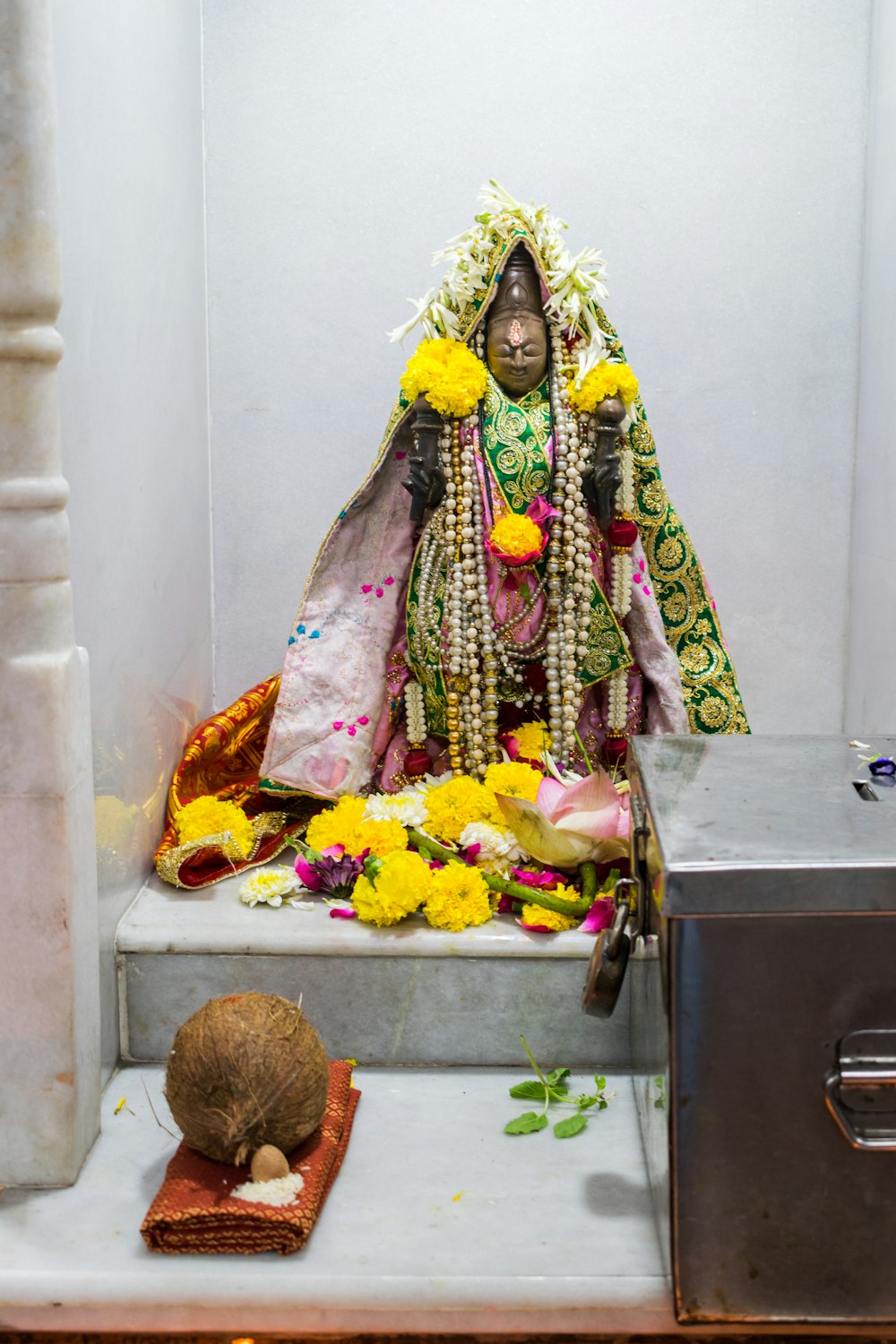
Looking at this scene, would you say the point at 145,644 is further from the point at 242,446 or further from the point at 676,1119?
the point at 676,1119

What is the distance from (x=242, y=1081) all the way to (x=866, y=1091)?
2.66 ft

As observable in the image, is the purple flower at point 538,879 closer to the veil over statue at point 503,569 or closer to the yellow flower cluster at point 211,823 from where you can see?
the veil over statue at point 503,569

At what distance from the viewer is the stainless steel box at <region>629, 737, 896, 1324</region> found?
4.80ft

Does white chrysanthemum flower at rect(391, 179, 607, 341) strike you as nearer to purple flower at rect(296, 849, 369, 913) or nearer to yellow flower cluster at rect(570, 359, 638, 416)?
yellow flower cluster at rect(570, 359, 638, 416)

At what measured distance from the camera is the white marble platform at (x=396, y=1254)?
1640 millimetres

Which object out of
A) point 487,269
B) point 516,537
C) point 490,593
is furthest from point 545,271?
point 490,593

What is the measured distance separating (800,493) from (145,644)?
1.75 m

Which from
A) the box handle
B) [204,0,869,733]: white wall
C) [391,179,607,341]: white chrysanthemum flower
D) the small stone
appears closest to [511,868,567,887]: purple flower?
the small stone

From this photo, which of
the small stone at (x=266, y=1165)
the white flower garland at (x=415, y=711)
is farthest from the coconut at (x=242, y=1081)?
the white flower garland at (x=415, y=711)

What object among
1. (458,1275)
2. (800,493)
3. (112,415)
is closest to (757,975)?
(458,1275)

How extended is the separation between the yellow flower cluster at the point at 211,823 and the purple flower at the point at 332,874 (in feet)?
0.64

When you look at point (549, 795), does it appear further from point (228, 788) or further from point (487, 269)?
point (487, 269)

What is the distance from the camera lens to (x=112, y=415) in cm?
227

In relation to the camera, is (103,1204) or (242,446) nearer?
(103,1204)
